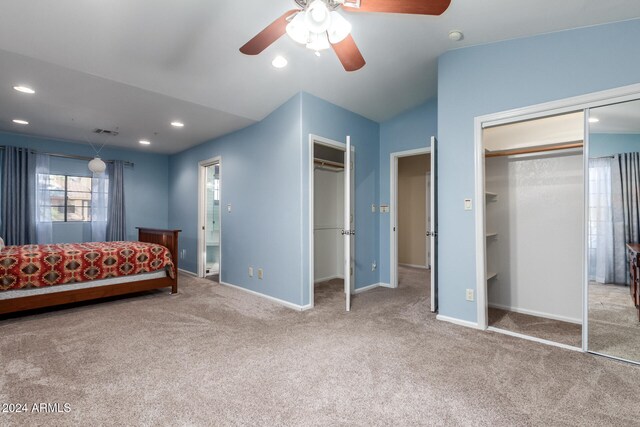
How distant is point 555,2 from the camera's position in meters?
2.18

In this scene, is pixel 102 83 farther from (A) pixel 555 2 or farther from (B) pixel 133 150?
(A) pixel 555 2

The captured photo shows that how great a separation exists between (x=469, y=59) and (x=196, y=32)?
248cm

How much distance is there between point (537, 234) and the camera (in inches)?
124

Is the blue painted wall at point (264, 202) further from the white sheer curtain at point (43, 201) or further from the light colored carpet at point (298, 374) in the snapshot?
the white sheer curtain at point (43, 201)

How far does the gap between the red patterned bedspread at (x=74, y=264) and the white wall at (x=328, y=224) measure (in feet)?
7.20

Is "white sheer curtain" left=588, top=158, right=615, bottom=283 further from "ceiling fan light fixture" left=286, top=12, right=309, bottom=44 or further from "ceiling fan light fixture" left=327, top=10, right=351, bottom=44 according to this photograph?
"ceiling fan light fixture" left=286, top=12, right=309, bottom=44

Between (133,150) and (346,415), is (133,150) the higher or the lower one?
the higher one

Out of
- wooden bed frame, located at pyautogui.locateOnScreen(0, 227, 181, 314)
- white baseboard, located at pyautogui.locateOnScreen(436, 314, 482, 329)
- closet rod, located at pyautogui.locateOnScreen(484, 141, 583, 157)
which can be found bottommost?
white baseboard, located at pyautogui.locateOnScreen(436, 314, 482, 329)

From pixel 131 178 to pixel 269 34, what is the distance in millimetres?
5458

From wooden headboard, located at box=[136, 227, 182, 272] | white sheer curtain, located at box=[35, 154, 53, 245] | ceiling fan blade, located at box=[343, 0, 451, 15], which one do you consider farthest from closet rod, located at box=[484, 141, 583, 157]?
white sheer curtain, located at box=[35, 154, 53, 245]

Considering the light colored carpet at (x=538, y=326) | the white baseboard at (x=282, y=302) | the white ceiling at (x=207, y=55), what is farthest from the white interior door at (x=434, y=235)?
the white baseboard at (x=282, y=302)

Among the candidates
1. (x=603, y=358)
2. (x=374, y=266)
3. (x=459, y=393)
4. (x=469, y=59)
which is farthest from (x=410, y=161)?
(x=459, y=393)

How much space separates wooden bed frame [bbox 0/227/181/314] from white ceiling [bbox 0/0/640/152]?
1.71 metres

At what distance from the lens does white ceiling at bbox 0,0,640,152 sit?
2.23 m
